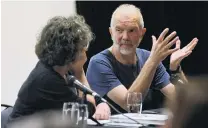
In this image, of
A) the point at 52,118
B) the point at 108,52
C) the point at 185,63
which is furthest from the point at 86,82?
the point at 52,118

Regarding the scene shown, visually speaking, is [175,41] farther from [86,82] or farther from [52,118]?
[52,118]

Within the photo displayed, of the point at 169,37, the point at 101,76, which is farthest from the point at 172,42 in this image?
the point at 101,76

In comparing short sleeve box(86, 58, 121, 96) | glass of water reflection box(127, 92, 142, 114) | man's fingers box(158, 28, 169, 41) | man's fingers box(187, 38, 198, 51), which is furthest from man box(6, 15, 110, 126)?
man's fingers box(187, 38, 198, 51)

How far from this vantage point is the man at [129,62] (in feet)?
8.30

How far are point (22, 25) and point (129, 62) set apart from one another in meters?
0.82

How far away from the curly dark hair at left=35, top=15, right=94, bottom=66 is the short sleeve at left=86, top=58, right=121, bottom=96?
0.53 metres

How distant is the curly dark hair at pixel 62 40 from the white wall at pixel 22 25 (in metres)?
0.82

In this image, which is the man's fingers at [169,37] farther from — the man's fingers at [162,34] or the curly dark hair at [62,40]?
the curly dark hair at [62,40]

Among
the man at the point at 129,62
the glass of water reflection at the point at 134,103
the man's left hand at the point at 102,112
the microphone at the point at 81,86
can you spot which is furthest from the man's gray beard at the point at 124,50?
the microphone at the point at 81,86

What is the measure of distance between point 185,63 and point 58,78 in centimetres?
96

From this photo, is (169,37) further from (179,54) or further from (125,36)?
(125,36)

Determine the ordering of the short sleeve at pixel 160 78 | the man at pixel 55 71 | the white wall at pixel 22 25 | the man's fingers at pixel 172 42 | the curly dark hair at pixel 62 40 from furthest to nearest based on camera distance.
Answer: the white wall at pixel 22 25 → the short sleeve at pixel 160 78 → the man's fingers at pixel 172 42 → the curly dark hair at pixel 62 40 → the man at pixel 55 71

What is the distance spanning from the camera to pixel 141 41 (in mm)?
2658

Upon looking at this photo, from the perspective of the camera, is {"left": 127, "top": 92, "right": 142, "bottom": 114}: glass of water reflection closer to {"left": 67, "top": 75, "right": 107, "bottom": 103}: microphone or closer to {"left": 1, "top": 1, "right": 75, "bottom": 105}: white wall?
{"left": 67, "top": 75, "right": 107, "bottom": 103}: microphone
